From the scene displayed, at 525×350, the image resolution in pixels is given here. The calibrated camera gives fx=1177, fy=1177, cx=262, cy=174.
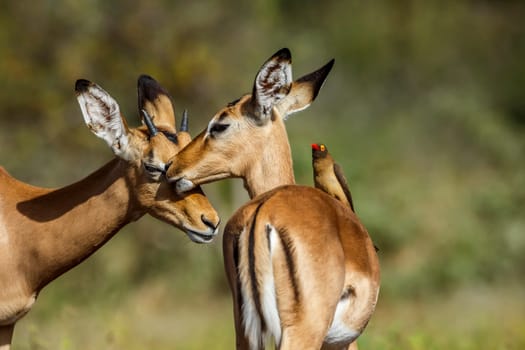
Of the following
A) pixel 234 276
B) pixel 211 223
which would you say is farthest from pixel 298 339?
pixel 211 223

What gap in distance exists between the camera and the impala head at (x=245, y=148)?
21.5 ft

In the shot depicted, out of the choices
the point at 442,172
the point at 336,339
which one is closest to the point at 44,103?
the point at 442,172

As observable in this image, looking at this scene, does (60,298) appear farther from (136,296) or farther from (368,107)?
(368,107)

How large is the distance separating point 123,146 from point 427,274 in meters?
9.70

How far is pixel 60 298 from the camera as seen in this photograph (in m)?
13.2

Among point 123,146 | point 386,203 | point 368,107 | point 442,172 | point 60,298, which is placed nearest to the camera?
point 123,146

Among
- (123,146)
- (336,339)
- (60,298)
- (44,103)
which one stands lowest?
(60,298)

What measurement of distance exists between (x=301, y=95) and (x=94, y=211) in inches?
55.7

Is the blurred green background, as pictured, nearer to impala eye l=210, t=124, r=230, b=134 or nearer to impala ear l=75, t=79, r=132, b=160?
impala ear l=75, t=79, r=132, b=160

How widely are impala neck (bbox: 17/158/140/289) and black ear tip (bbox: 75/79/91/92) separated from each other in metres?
0.48

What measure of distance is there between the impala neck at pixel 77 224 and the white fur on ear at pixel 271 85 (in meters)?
0.83

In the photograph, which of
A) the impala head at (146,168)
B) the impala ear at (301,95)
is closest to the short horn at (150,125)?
the impala head at (146,168)

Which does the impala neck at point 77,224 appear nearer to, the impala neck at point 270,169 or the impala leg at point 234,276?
the impala neck at point 270,169

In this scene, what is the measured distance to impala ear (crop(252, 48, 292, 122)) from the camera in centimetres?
638
